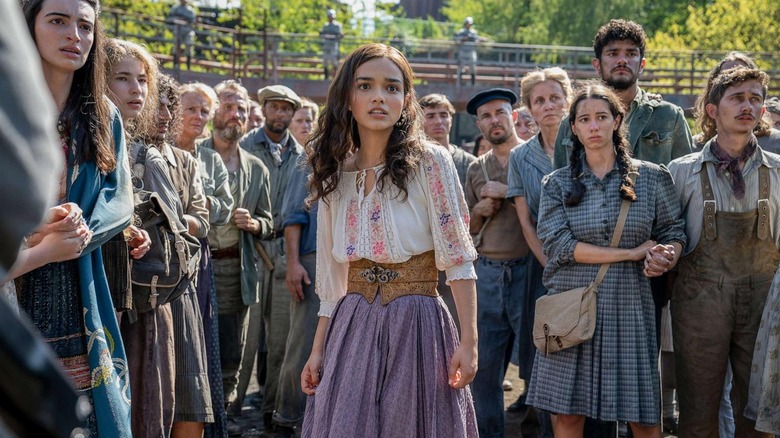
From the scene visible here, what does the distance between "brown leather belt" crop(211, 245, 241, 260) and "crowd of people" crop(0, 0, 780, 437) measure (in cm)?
1

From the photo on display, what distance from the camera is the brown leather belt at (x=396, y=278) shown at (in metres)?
4.09

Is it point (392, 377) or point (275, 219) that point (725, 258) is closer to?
point (392, 377)

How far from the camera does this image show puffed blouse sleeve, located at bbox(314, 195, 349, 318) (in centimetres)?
432

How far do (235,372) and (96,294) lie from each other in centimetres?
323

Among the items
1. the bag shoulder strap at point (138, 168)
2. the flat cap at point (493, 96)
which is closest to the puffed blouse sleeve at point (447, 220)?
the bag shoulder strap at point (138, 168)

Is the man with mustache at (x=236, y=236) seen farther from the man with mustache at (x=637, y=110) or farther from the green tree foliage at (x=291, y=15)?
the green tree foliage at (x=291, y=15)

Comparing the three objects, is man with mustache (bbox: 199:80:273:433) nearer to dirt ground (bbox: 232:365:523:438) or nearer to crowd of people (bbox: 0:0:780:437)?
crowd of people (bbox: 0:0:780:437)

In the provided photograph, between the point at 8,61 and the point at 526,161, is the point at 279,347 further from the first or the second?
the point at 8,61

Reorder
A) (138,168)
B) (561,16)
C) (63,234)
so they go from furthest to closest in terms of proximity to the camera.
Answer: (561,16)
(138,168)
(63,234)

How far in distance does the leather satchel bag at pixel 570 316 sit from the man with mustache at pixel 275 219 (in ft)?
7.85

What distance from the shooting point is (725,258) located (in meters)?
5.37

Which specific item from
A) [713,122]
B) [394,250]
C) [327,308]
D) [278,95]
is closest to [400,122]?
[394,250]

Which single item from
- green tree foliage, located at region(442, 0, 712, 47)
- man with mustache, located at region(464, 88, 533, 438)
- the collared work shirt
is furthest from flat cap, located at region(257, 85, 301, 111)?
green tree foliage, located at region(442, 0, 712, 47)

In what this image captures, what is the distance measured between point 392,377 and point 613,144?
2.15 m
